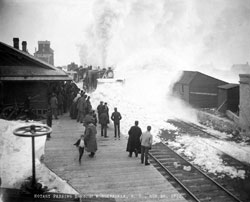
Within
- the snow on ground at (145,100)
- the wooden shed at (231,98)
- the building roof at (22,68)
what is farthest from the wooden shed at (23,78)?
the wooden shed at (231,98)

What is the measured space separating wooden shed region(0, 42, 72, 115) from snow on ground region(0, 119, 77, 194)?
4.39 meters

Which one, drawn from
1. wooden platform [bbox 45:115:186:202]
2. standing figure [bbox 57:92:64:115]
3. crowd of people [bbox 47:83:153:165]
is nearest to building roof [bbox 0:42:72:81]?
crowd of people [bbox 47:83:153:165]

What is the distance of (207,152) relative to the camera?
545 inches

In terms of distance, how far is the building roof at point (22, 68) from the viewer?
13617mm

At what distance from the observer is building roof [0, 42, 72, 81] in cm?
1362

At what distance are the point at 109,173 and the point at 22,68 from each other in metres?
7.88

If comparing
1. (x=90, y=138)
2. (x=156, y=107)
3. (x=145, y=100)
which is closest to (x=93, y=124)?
(x=90, y=138)

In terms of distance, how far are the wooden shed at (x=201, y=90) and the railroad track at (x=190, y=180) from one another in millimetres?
13153

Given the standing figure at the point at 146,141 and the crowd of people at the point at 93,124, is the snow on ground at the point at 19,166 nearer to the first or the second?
the crowd of people at the point at 93,124

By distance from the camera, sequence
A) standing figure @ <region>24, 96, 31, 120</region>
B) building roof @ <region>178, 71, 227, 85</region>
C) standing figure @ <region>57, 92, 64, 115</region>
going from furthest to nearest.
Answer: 1. building roof @ <region>178, 71, 227, 85</region>
2. standing figure @ <region>57, 92, 64, 115</region>
3. standing figure @ <region>24, 96, 31, 120</region>

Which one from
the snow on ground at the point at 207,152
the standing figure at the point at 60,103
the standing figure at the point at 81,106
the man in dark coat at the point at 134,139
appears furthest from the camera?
the standing figure at the point at 60,103

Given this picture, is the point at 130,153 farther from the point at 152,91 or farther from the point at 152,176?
the point at 152,91

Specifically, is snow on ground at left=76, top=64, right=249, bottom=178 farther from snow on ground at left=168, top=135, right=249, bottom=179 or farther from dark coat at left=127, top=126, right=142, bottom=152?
dark coat at left=127, top=126, right=142, bottom=152

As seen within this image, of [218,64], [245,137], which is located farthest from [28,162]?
[218,64]
